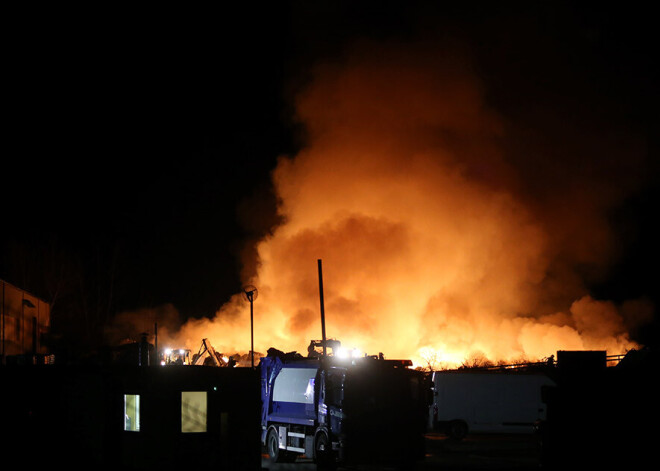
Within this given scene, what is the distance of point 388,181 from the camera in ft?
162

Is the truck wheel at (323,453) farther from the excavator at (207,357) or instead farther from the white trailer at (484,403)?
Answer: the excavator at (207,357)

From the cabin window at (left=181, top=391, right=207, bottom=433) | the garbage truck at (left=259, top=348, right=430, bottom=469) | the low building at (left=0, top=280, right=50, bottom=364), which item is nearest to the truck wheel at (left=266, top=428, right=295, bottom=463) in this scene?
the garbage truck at (left=259, top=348, right=430, bottom=469)

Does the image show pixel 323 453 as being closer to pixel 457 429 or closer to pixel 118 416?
pixel 118 416

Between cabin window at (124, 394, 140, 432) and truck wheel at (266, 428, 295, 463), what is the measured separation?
20.6 feet

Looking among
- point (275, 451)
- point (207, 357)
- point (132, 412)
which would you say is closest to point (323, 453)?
point (275, 451)

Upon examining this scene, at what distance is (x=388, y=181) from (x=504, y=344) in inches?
460

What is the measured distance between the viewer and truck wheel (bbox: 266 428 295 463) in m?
22.4

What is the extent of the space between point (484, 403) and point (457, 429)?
1334 mm

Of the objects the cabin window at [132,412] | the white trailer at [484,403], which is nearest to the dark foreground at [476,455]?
the white trailer at [484,403]

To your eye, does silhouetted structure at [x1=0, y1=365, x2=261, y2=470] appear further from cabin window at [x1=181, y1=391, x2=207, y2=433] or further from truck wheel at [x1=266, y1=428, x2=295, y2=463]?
truck wheel at [x1=266, y1=428, x2=295, y2=463]

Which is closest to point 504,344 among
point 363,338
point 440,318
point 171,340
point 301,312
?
point 440,318

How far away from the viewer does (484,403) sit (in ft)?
96.3

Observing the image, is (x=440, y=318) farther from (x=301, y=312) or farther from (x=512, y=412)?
(x=512, y=412)

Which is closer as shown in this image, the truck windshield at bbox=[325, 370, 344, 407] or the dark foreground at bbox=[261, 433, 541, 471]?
the truck windshield at bbox=[325, 370, 344, 407]
